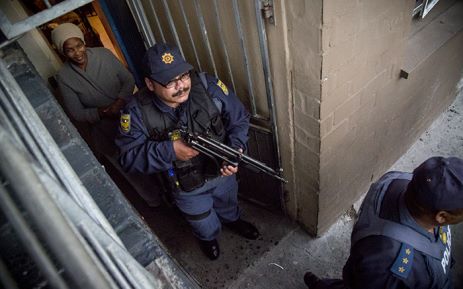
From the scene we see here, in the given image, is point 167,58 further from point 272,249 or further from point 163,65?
point 272,249

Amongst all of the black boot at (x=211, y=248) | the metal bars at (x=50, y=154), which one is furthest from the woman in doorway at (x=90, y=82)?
the metal bars at (x=50, y=154)

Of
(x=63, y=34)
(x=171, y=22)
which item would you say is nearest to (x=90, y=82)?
(x=63, y=34)

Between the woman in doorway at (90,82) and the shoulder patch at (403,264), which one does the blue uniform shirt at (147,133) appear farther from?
the shoulder patch at (403,264)

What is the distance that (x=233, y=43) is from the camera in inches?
87.0

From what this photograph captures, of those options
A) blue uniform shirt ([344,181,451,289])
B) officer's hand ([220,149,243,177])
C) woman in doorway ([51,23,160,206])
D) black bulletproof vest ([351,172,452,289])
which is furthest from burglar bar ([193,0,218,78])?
blue uniform shirt ([344,181,451,289])

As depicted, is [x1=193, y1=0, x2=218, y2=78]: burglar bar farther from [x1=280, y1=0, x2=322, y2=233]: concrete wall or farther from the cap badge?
[x1=280, y1=0, x2=322, y2=233]: concrete wall

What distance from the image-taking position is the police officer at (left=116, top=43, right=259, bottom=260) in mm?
2209

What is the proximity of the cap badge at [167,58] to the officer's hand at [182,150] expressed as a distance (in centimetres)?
57

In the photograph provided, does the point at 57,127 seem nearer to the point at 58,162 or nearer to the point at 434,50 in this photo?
the point at 58,162

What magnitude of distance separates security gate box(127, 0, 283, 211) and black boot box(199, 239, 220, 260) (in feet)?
2.32

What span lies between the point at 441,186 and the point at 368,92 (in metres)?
1.04

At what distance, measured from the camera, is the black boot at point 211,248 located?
306 centimetres

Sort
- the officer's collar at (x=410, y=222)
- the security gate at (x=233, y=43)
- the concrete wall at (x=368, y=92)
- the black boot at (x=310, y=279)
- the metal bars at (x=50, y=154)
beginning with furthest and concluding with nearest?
the black boot at (x=310, y=279) < the security gate at (x=233, y=43) < the concrete wall at (x=368, y=92) < the officer's collar at (x=410, y=222) < the metal bars at (x=50, y=154)

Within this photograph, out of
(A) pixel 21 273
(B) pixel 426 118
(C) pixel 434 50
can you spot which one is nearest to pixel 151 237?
(A) pixel 21 273
